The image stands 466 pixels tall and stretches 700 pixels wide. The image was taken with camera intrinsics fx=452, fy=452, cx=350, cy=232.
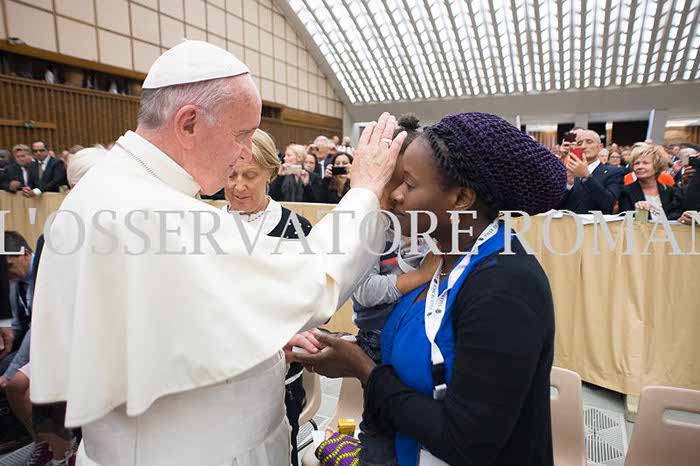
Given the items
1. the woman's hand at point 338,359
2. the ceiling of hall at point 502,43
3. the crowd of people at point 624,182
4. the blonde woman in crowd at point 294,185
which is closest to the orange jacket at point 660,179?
the crowd of people at point 624,182

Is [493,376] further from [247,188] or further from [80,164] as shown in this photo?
[80,164]

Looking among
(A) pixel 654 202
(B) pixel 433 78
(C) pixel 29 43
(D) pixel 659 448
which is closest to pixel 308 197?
(A) pixel 654 202

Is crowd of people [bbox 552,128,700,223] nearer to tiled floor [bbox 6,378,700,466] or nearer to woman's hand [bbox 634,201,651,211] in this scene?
woman's hand [bbox 634,201,651,211]

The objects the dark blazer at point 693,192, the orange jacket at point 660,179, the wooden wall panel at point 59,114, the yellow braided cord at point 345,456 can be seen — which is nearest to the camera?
the yellow braided cord at point 345,456

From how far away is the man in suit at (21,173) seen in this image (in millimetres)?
6918

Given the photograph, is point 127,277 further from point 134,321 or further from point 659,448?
point 659,448

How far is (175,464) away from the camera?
3.36 feet

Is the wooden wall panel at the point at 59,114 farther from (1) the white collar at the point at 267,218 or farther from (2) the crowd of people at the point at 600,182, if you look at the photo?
(1) the white collar at the point at 267,218

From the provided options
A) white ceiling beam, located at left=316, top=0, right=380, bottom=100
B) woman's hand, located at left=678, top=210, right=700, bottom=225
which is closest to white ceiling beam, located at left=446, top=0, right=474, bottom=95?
white ceiling beam, located at left=316, top=0, right=380, bottom=100

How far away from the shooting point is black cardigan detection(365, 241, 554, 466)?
90cm

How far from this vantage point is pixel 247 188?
2350mm

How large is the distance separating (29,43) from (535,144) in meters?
12.2

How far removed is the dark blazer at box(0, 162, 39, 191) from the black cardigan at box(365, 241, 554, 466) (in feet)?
26.0

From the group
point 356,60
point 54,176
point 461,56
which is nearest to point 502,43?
point 461,56
